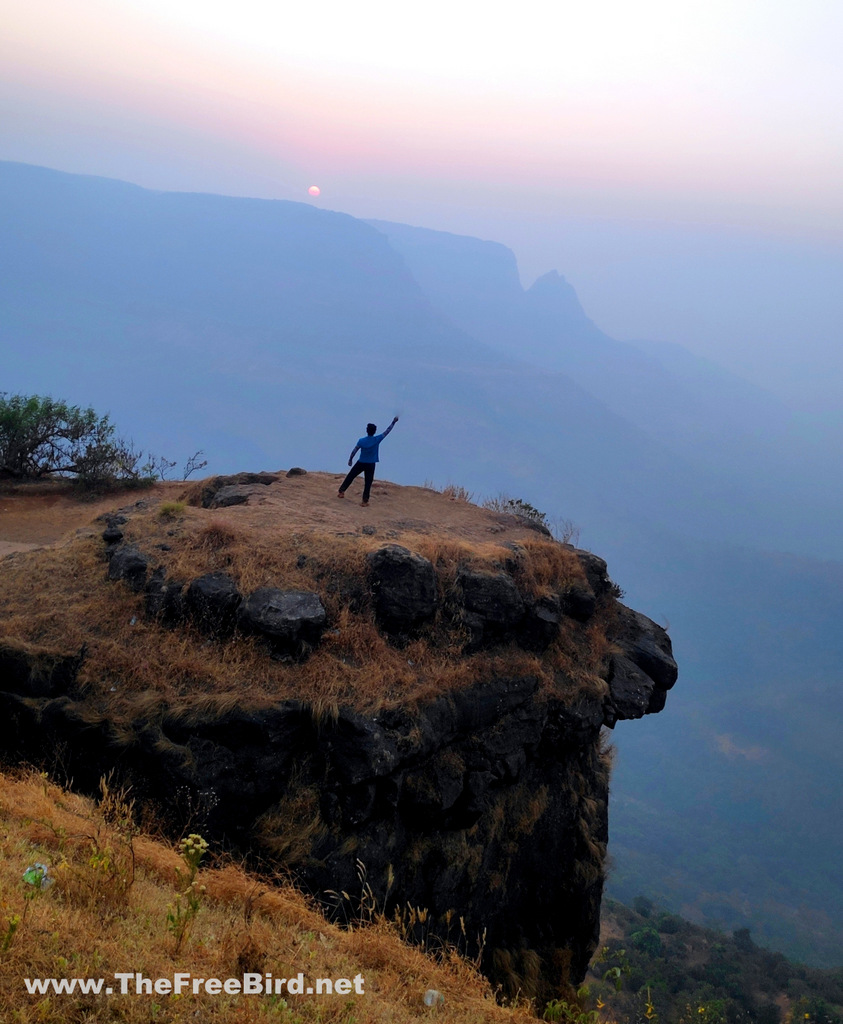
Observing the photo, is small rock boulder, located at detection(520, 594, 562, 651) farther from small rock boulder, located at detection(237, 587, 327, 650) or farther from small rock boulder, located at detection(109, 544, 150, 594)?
small rock boulder, located at detection(109, 544, 150, 594)

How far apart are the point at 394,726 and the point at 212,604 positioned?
3236 millimetres

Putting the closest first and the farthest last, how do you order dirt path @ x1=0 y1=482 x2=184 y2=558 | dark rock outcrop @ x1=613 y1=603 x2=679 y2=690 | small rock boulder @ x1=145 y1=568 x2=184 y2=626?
small rock boulder @ x1=145 y1=568 x2=184 y2=626 < dark rock outcrop @ x1=613 y1=603 x2=679 y2=690 < dirt path @ x1=0 y1=482 x2=184 y2=558

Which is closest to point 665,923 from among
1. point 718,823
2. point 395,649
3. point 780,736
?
point 395,649

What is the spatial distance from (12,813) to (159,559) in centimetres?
503

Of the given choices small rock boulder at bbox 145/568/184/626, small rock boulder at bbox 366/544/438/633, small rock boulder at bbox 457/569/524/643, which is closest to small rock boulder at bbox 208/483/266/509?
small rock boulder at bbox 145/568/184/626

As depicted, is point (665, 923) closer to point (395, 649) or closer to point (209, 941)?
point (395, 649)

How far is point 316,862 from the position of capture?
24.7ft

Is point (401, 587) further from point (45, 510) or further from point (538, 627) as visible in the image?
point (45, 510)

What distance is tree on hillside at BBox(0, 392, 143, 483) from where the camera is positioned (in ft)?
65.9

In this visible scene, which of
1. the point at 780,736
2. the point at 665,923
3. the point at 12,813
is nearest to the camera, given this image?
the point at 12,813

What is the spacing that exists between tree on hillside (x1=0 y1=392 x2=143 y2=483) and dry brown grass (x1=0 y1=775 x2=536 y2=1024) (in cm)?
1630

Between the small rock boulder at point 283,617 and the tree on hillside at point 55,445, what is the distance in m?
13.8

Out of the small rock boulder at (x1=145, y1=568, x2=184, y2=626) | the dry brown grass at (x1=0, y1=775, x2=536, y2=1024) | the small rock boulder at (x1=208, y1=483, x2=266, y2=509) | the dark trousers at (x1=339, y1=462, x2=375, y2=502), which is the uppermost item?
the dark trousers at (x1=339, y1=462, x2=375, y2=502)

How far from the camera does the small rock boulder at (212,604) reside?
30.6ft
